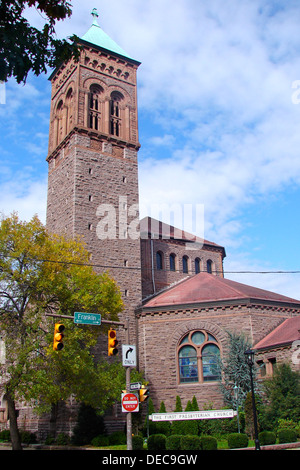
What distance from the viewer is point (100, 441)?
82.8ft

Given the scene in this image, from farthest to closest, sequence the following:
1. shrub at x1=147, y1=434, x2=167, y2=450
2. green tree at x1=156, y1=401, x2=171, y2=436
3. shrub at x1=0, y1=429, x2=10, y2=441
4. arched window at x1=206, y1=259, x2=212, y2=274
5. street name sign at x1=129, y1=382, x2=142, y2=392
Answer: arched window at x1=206, y1=259, x2=212, y2=274 → shrub at x1=0, y1=429, x2=10, y2=441 → green tree at x1=156, y1=401, x2=171, y2=436 → shrub at x1=147, y1=434, x2=167, y2=450 → street name sign at x1=129, y1=382, x2=142, y2=392

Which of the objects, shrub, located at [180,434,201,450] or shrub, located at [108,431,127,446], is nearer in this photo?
shrub, located at [180,434,201,450]

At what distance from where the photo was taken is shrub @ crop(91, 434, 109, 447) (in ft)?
82.6

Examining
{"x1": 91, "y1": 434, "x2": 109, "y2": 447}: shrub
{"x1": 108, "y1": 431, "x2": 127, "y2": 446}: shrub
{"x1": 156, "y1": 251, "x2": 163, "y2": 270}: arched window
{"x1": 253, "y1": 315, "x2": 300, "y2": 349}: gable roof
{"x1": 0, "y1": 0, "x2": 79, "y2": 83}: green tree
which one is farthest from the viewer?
{"x1": 156, "y1": 251, "x2": 163, "y2": 270}: arched window

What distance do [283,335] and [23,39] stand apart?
76.5ft

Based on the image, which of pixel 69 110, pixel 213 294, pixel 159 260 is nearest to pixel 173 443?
pixel 213 294

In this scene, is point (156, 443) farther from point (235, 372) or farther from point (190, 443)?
point (235, 372)

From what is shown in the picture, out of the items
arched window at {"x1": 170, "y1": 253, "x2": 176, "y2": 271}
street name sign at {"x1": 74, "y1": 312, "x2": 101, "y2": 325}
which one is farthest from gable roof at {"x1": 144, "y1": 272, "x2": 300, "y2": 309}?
street name sign at {"x1": 74, "y1": 312, "x2": 101, "y2": 325}

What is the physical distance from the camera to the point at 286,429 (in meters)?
21.6

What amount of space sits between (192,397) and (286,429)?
8119 millimetres

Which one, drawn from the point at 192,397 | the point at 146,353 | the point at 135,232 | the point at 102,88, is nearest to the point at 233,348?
the point at 192,397

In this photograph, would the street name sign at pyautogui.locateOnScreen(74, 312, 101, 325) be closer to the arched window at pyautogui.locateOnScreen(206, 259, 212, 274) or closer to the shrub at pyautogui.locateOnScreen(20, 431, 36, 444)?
the shrub at pyautogui.locateOnScreen(20, 431, 36, 444)

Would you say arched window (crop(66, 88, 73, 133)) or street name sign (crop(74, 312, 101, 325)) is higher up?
arched window (crop(66, 88, 73, 133))

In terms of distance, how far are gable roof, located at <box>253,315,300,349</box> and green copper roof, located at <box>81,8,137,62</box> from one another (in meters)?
27.7
